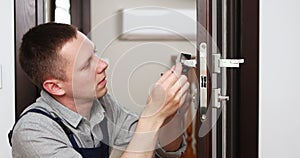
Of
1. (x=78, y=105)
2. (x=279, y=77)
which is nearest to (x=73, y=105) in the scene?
(x=78, y=105)

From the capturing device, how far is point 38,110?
1.00 meters

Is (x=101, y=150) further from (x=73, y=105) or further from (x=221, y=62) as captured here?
(x=221, y=62)

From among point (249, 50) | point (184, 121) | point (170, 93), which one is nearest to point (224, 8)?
point (249, 50)

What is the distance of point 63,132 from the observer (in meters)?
1.00

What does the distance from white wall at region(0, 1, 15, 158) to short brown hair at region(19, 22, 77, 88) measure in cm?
30

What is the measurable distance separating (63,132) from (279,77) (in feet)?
2.69

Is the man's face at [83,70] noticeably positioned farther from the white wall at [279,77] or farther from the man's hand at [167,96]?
the white wall at [279,77]

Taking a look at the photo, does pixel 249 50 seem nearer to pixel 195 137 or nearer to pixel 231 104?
pixel 231 104

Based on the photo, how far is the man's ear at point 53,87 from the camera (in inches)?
40.5

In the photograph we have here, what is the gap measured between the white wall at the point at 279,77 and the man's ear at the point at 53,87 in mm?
729

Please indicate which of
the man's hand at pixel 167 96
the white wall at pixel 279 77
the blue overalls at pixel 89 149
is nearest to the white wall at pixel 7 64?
the blue overalls at pixel 89 149

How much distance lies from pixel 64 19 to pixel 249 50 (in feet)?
1.95

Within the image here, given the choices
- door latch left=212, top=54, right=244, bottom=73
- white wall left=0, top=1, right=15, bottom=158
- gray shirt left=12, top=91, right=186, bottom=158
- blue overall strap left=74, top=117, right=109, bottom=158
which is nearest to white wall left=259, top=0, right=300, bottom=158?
door latch left=212, top=54, right=244, bottom=73

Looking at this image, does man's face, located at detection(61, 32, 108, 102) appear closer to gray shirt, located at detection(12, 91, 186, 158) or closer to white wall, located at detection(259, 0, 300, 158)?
gray shirt, located at detection(12, 91, 186, 158)
